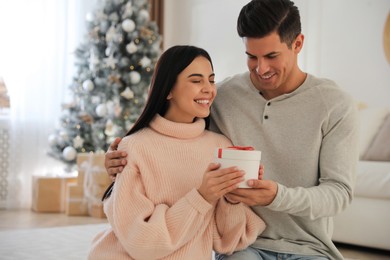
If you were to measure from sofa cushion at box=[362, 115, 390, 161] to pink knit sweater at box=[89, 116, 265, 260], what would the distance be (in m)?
2.24

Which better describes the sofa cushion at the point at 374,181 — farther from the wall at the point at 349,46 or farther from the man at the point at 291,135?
the wall at the point at 349,46

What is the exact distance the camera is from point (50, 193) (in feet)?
15.7

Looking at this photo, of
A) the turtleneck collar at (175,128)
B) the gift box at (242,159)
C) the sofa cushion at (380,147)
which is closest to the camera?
the gift box at (242,159)

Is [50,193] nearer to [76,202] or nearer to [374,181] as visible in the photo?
[76,202]

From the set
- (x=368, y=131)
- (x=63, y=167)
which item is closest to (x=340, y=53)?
(x=368, y=131)

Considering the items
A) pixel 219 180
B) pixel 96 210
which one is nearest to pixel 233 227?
pixel 219 180

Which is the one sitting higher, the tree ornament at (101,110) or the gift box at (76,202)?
the tree ornament at (101,110)

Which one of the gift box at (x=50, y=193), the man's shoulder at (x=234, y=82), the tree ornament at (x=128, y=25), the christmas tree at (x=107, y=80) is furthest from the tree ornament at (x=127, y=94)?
the man's shoulder at (x=234, y=82)

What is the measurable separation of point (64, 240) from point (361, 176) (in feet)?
6.65

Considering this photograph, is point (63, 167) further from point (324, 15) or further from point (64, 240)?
point (324, 15)

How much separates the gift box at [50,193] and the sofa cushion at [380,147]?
2760 mm

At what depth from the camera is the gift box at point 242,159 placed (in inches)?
52.2

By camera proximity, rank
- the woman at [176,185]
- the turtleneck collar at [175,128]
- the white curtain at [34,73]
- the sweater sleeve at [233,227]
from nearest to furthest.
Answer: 1. the woman at [176,185]
2. the sweater sleeve at [233,227]
3. the turtleneck collar at [175,128]
4. the white curtain at [34,73]

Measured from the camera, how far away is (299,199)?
144 centimetres
